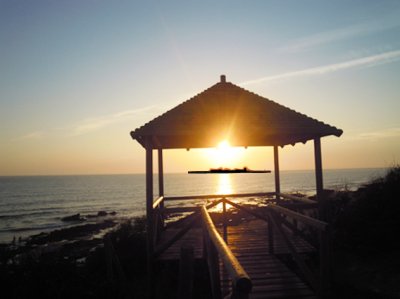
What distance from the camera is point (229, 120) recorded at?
27.1ft

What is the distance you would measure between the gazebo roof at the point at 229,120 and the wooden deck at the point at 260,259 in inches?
110

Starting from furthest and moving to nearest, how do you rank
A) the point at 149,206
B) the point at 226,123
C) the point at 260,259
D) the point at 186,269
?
1. the point at 226,123
2. the point at 149,206
3. the point at 260,259
4. the point at 186,269

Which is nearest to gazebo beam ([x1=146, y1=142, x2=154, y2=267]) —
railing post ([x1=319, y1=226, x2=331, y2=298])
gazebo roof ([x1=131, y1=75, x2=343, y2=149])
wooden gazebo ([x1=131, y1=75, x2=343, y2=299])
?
wooden gazebo ([x1=131, y1=75, x2=343, y2=299])

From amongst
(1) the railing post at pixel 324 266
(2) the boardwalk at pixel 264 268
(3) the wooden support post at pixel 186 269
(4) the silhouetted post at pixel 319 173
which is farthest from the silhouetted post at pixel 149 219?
(4) the silhouetted post at pixel 319 173

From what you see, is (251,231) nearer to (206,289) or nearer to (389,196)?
(206,289)

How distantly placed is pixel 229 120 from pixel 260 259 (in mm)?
3411

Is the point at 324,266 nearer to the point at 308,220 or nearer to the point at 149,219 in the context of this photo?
the point at 308,220

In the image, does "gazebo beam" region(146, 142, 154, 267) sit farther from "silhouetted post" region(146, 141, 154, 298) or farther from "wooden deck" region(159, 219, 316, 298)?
"wooden deck" region(159, 219, 316, 298)

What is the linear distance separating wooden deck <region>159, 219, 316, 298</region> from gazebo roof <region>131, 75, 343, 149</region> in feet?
9.20

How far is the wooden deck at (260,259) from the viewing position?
5.17 m

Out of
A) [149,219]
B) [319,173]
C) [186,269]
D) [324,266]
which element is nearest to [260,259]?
[324,266]

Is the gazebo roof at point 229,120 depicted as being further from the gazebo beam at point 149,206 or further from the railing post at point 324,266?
the railing post at point 324,266

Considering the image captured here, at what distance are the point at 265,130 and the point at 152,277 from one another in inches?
175

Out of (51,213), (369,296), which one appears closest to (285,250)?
(369,296)
